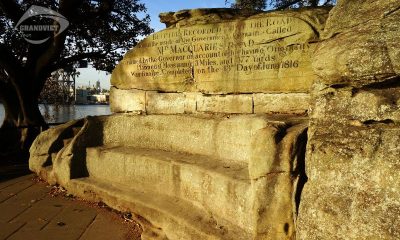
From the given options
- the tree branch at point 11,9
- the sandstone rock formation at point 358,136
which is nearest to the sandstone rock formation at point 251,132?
the sandstone rock formation at point 358,136

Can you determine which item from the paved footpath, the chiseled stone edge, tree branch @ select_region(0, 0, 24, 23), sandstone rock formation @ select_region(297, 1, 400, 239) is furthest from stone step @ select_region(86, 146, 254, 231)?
tree branch @ select_region(0, 0, 24, 23)

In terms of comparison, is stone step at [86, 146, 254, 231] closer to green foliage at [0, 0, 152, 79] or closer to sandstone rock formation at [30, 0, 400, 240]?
sandstone rock formation at [30, 0, 400, 240]

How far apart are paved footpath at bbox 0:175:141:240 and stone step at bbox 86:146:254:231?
1.83ft

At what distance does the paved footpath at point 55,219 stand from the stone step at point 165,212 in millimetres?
187

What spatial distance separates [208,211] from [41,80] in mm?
9036

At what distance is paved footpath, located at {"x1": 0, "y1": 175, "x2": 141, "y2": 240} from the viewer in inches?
163

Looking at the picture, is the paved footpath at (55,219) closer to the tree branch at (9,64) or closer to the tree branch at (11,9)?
the tree branch at (9,64)

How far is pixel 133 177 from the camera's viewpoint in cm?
499

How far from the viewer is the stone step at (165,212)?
3.32m

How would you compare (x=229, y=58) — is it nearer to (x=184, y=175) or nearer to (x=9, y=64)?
(x=184, y=175)

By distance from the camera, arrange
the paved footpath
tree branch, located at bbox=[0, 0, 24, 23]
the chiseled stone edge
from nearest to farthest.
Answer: the paved footpath
the chiseled stone edge
tree branch, located at bbox=[0, 0, 24, 23]

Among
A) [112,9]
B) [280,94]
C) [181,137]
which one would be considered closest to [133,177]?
[181,137]

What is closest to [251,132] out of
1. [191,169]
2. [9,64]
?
[191,169]

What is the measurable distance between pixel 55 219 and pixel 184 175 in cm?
191
